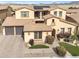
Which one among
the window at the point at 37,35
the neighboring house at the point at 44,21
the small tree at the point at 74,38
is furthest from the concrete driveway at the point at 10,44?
the window at the point at 37,35

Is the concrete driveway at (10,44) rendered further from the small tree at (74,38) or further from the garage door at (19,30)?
the small tree at (74,38)

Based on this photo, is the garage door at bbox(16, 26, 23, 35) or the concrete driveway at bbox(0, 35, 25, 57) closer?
the concrete driveway at bbox(0, 35, 25, 57)

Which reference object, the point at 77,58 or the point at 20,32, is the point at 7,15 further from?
the point at 77,58

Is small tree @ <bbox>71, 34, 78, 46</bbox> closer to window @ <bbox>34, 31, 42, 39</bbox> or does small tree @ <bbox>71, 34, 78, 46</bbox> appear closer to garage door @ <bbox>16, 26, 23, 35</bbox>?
garage door @ <bbox>16, 26, 23, 35</bbox>

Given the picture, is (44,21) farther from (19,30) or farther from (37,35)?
(37,35)

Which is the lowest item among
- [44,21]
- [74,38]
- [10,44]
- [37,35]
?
[37,35]

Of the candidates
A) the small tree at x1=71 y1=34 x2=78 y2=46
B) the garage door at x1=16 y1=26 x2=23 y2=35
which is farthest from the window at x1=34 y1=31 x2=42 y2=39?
the small tree at x1=71 y1=34 x2=78 y2=46

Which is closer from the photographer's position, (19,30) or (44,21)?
(44,21)

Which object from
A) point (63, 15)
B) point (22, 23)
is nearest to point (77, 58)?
point (63, 15)

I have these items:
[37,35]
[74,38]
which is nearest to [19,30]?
[37,35]

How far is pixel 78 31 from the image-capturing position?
288cm

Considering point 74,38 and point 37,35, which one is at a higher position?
point 74,38

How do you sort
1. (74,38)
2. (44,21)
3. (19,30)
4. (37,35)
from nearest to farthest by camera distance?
(74,38), (44,21), (19,30), (37,35)

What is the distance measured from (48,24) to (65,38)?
1.26 ft
